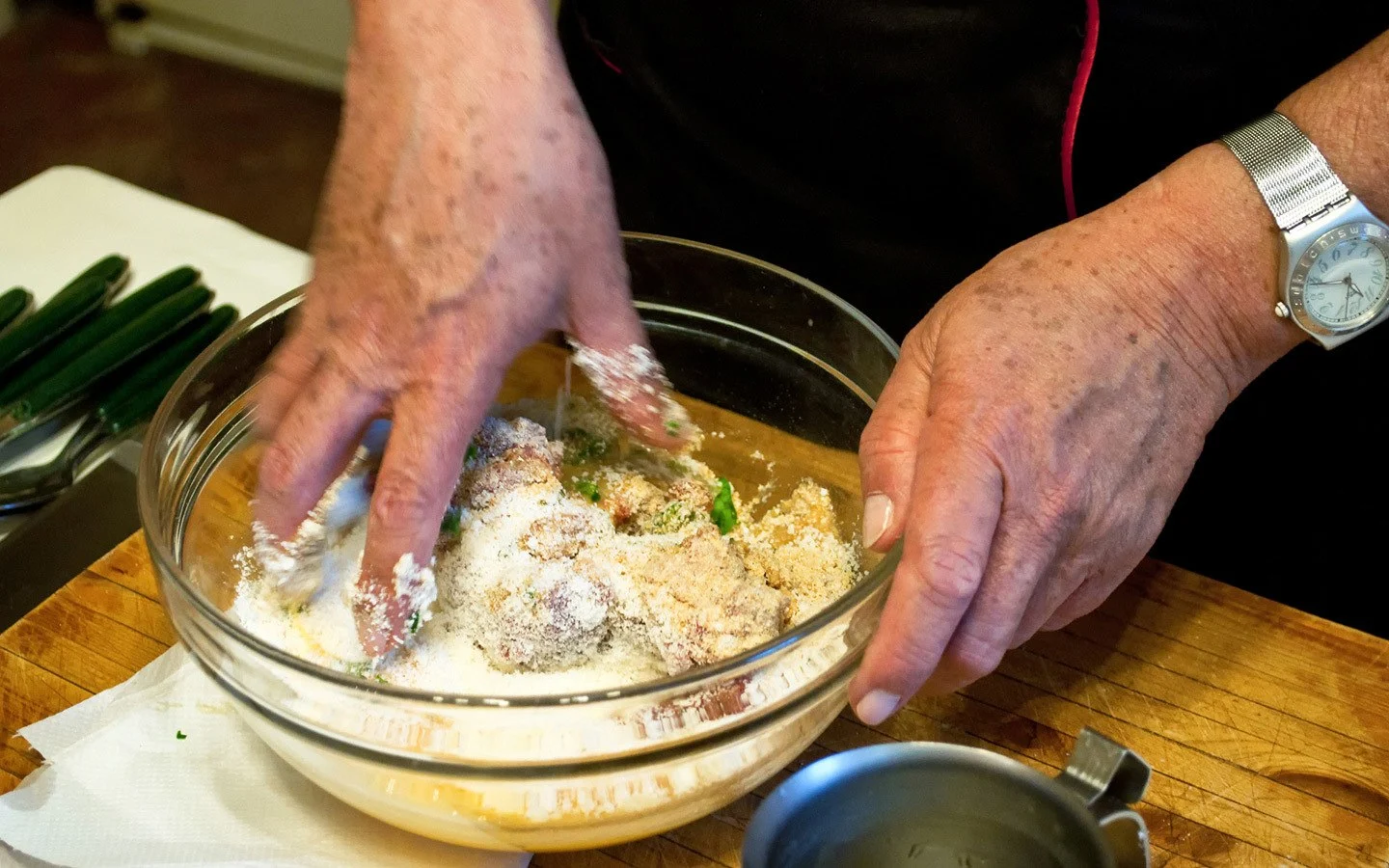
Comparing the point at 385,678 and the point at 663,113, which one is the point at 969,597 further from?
the point at 663,113

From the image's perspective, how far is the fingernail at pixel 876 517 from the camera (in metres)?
0.86

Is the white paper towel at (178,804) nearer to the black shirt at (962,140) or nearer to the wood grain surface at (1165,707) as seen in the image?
the wood grain surface at (1165,707)

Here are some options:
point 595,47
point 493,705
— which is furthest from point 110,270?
point 493,705

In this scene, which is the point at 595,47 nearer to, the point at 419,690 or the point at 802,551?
the point at 802,551

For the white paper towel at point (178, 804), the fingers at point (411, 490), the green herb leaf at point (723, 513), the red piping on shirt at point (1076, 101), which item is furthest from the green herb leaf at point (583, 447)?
the red piping on shirt at point (1076, 101)

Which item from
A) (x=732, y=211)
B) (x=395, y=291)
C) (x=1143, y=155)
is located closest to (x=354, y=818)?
(x=395, y=291)

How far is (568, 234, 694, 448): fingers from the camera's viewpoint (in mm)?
955

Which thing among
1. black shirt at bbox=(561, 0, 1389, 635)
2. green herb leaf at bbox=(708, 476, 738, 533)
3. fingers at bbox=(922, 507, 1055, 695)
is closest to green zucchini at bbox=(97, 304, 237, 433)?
black shirt at bbox=(561, 0, 1389, 635)

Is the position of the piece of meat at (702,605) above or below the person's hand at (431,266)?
below

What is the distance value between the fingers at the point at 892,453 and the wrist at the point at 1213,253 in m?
0.20

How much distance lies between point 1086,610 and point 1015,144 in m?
0.46

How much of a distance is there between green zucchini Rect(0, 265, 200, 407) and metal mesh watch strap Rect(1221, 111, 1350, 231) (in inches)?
46.8

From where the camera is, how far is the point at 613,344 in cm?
97

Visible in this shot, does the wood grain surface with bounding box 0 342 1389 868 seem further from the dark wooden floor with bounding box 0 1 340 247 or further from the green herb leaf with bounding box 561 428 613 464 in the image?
the dark wooden floor with bounding box 0 1 340 247
